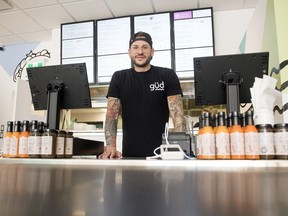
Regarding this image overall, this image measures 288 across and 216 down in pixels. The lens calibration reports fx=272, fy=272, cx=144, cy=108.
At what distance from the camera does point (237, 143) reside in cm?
85

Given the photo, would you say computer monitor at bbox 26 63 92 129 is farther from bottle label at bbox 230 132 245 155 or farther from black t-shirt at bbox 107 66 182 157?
bottle label at bbox 230 132 245 155

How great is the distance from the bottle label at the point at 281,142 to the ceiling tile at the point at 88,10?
3029 mm

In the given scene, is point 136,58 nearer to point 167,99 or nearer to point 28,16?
point 167,99

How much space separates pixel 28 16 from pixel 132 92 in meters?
2.57

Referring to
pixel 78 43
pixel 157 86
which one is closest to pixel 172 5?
pixel 78 43

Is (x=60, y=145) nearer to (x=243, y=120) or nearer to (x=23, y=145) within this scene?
(x=23, y=145)

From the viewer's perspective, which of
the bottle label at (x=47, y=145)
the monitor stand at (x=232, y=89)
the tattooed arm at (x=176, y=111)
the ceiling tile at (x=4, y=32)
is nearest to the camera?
the bottle label at (x=47, y=145)

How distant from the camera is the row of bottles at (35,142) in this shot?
3.30 feet

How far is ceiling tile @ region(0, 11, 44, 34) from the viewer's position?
3.67m

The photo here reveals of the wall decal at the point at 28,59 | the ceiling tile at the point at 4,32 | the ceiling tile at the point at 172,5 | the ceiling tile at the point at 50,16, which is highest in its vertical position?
the ceiling tile at the point at 172,5

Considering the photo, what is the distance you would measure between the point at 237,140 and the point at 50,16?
350 centimetres

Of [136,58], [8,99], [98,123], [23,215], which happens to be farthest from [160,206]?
[8,99]

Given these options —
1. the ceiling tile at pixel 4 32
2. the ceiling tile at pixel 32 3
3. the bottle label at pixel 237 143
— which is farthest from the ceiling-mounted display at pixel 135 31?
the bottle label at pixel 237 143

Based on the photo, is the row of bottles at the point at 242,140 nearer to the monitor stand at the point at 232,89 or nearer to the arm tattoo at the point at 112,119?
the monitor stand at the point at 232,89
